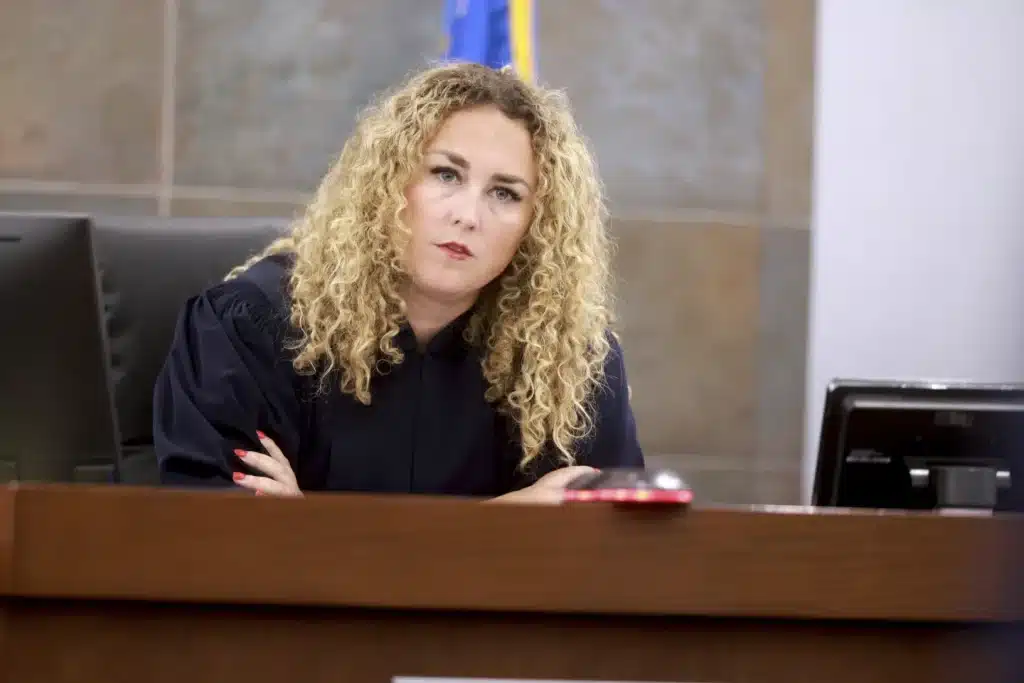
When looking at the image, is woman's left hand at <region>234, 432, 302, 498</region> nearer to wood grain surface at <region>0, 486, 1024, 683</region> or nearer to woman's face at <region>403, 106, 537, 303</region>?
woman's face at <region>403, 106, 537, 303</region>

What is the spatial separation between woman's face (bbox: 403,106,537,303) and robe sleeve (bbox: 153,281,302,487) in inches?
9.1

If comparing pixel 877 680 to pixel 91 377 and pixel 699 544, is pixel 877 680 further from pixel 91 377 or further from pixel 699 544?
pixel 91 377

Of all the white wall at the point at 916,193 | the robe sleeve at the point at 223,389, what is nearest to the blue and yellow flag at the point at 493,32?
the white wall at the point at 916,193

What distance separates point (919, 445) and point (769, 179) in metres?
1.85

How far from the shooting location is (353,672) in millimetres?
750

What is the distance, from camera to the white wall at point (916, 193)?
121 inches

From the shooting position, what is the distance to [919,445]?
1.31 meters

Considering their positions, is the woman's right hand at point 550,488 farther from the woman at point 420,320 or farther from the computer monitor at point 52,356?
the computer monitor at point 52,356

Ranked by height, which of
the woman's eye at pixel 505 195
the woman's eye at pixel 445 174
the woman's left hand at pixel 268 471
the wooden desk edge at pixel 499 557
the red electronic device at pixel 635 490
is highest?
the woman's eye at pixel 445 174

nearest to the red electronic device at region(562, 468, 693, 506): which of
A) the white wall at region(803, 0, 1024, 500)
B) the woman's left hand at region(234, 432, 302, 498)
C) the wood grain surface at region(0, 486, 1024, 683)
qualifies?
the wood grain surface at region(0, 486, 1024, 683)

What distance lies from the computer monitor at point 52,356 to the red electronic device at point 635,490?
0.67 meters

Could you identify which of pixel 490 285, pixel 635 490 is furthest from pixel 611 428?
pixel 635 490

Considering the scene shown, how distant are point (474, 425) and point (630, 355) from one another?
1.43 metres

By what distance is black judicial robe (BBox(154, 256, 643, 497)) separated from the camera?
1.56 metres
